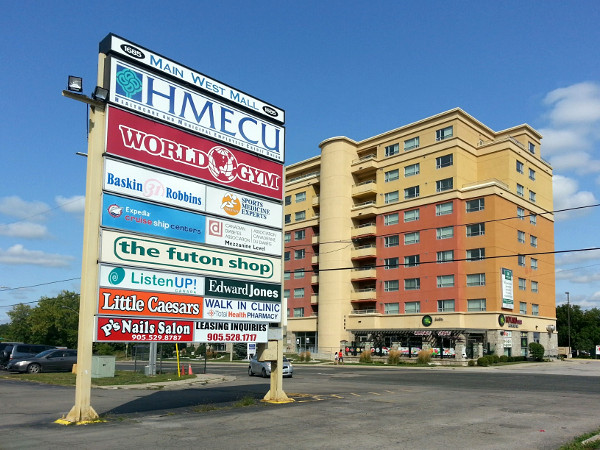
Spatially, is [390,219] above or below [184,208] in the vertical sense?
above

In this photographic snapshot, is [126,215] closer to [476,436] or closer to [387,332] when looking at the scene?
[476,436]

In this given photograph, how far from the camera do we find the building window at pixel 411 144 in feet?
223

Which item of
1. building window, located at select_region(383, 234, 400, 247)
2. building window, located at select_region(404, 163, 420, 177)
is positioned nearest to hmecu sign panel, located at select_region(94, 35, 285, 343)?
building window, located at select_region(404, 163, 420, 177)

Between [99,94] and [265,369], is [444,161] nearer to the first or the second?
[265,369]

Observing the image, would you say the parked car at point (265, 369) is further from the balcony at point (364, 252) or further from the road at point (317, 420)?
the balcony at point (364, 252)

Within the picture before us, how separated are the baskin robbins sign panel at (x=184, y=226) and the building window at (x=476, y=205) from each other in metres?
45.8

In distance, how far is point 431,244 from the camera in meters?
63.8

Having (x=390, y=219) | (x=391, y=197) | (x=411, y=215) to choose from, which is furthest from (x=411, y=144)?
(x=390, y=219)

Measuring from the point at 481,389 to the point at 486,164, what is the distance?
46543mm

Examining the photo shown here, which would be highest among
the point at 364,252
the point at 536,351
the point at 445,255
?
the point at 364,252

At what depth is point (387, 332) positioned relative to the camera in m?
65.8

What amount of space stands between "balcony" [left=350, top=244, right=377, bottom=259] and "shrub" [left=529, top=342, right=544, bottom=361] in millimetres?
20311

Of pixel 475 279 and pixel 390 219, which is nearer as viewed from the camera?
pixel 475 279

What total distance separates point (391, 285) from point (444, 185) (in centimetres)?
1349
